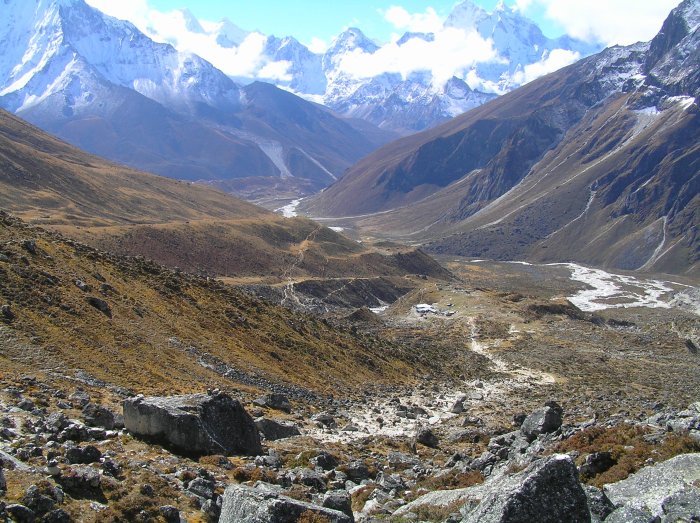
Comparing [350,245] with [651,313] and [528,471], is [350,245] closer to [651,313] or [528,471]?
[651,313]

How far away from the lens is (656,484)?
46.7ft

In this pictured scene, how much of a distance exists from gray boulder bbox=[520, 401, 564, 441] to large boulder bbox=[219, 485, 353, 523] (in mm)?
13154

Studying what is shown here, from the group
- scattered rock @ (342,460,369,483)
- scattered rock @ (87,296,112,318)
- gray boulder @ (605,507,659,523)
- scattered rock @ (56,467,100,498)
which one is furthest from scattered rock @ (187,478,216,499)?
scattered rock @ (87,296,112,318)

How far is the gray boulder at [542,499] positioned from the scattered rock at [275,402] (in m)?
19.8

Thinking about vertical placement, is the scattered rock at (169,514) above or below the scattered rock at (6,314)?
below

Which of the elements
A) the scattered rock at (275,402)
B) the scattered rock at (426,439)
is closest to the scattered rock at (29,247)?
the scattered rock at (275,402)

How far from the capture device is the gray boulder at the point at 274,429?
25837 millimetres

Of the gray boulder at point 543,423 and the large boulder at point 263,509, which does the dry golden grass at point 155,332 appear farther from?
the gray boulder at point 543,423

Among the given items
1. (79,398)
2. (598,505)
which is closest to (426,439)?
(79,398)

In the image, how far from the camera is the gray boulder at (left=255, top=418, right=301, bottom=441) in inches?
1017

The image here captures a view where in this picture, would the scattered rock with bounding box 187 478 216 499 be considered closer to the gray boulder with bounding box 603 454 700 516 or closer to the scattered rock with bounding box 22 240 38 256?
the gray boulder with bounding box 603 454 700 516

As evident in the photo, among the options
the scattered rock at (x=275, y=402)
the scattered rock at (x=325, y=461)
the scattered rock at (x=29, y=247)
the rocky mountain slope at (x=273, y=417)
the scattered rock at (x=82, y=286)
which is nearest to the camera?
the rocky mountain slope at (x=273, y=417)

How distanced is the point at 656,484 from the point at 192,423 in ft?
43.0

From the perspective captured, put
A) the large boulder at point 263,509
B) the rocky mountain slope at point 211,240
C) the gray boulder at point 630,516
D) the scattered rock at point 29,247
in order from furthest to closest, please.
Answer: the rocky mountain slope at point 211,240 < the scattered rock at point 29,247 < the large boulder at point 263,509 < the gray boulder at point 630,516
